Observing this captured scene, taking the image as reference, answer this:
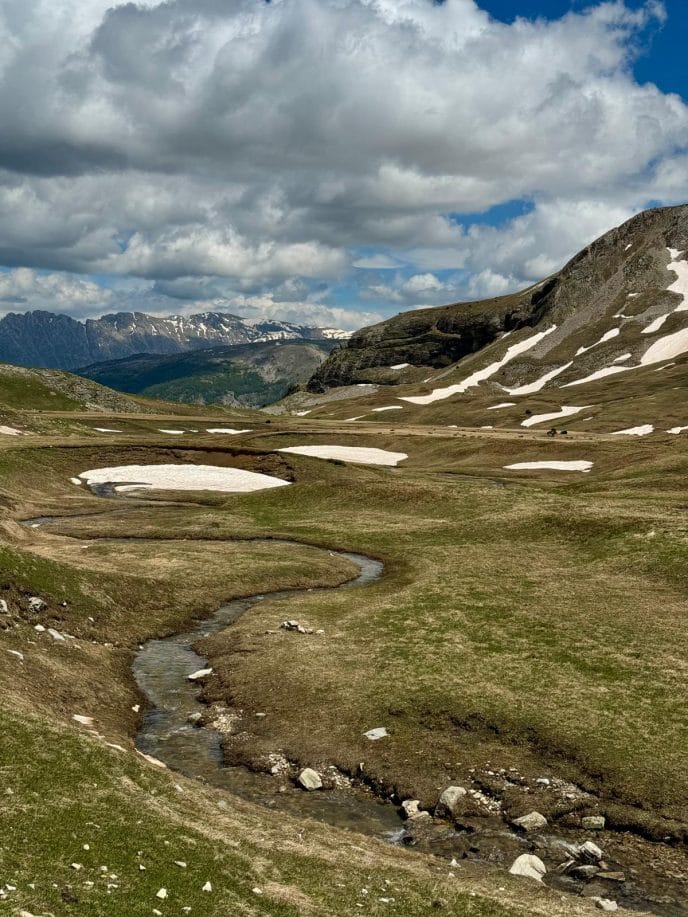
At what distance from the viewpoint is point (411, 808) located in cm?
2186

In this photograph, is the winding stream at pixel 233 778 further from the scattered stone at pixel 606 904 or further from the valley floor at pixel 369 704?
the scattered stone at pixel 606 904

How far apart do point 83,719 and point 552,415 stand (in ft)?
579

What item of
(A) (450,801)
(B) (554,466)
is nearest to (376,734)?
(A) (450,801)

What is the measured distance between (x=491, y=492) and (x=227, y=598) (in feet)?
112

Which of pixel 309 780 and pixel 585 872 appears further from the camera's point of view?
pixel 309 780

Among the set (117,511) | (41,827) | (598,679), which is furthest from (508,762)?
(117,511)

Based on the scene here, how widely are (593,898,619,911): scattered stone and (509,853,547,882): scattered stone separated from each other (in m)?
1.59

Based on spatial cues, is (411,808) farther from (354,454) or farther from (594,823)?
(354,454)

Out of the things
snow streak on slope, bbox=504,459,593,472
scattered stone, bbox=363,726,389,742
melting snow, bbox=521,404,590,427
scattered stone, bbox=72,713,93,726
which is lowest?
scattered stone, bbox=363,726,389,742

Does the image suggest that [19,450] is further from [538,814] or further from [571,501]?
[538,814]

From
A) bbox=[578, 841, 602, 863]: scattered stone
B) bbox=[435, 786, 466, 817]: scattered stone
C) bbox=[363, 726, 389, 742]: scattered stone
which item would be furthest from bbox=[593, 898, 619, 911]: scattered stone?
bbox=[363, 726, 389, 742]: scattered stone

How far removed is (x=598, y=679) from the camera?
29.2 m

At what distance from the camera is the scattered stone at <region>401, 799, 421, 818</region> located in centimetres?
2161

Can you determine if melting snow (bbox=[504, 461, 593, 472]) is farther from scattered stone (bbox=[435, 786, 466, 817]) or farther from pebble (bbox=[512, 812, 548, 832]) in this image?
pebble (bbox=[512, 812, 548, 832])
